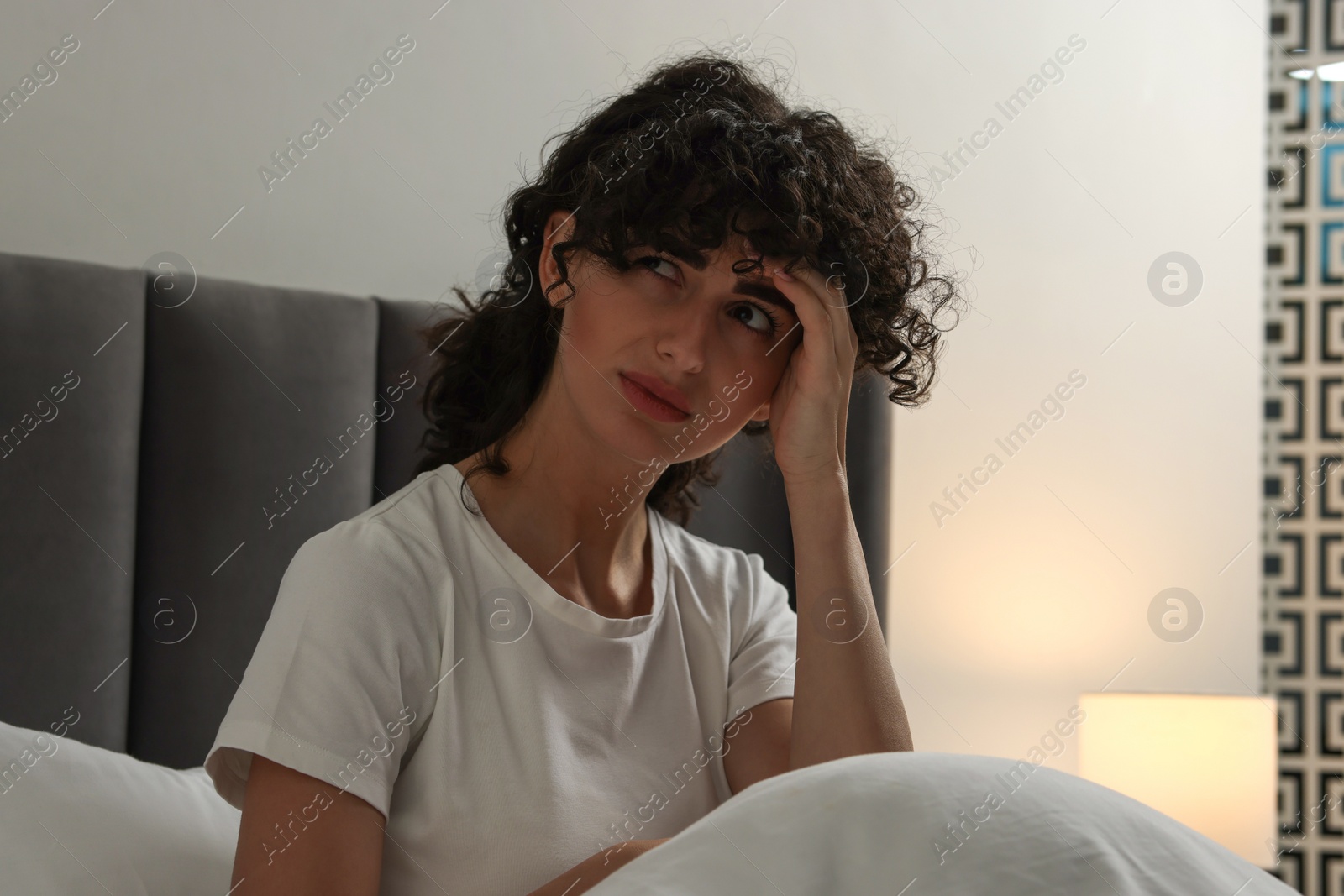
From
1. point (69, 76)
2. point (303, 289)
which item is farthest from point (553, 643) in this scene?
point (69, 76)

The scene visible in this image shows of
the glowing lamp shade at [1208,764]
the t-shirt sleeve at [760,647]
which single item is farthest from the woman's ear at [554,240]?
the glowing lamp shade at [1208,764]

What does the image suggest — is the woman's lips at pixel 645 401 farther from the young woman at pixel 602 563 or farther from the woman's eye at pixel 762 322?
the woman's eye at pixel 762 322

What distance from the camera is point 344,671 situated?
821mm

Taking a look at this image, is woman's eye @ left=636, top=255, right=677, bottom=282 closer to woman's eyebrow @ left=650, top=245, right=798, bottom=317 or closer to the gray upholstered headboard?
woman's eyebrow @ left=650, top=245, right=798, bottom=317

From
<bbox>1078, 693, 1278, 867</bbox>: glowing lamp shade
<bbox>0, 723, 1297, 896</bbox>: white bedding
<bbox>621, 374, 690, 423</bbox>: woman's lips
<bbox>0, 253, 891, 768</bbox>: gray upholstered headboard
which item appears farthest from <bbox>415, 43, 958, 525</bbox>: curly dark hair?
<bbox>1078, 693, 1278, 867</bbox>: glowing lamp shade

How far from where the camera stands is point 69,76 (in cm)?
146

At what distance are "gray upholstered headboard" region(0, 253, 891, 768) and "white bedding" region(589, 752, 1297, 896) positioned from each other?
930 millimetres

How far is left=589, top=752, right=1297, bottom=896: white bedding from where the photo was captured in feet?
1.89

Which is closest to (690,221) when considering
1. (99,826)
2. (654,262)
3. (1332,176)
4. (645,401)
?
(654,262)

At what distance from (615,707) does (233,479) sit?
691 mm

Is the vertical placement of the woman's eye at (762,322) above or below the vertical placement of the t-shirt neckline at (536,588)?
above

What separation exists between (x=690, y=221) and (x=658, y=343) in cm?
11

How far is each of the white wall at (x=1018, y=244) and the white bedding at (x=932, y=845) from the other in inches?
49.1

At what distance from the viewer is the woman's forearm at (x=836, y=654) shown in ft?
3.35
